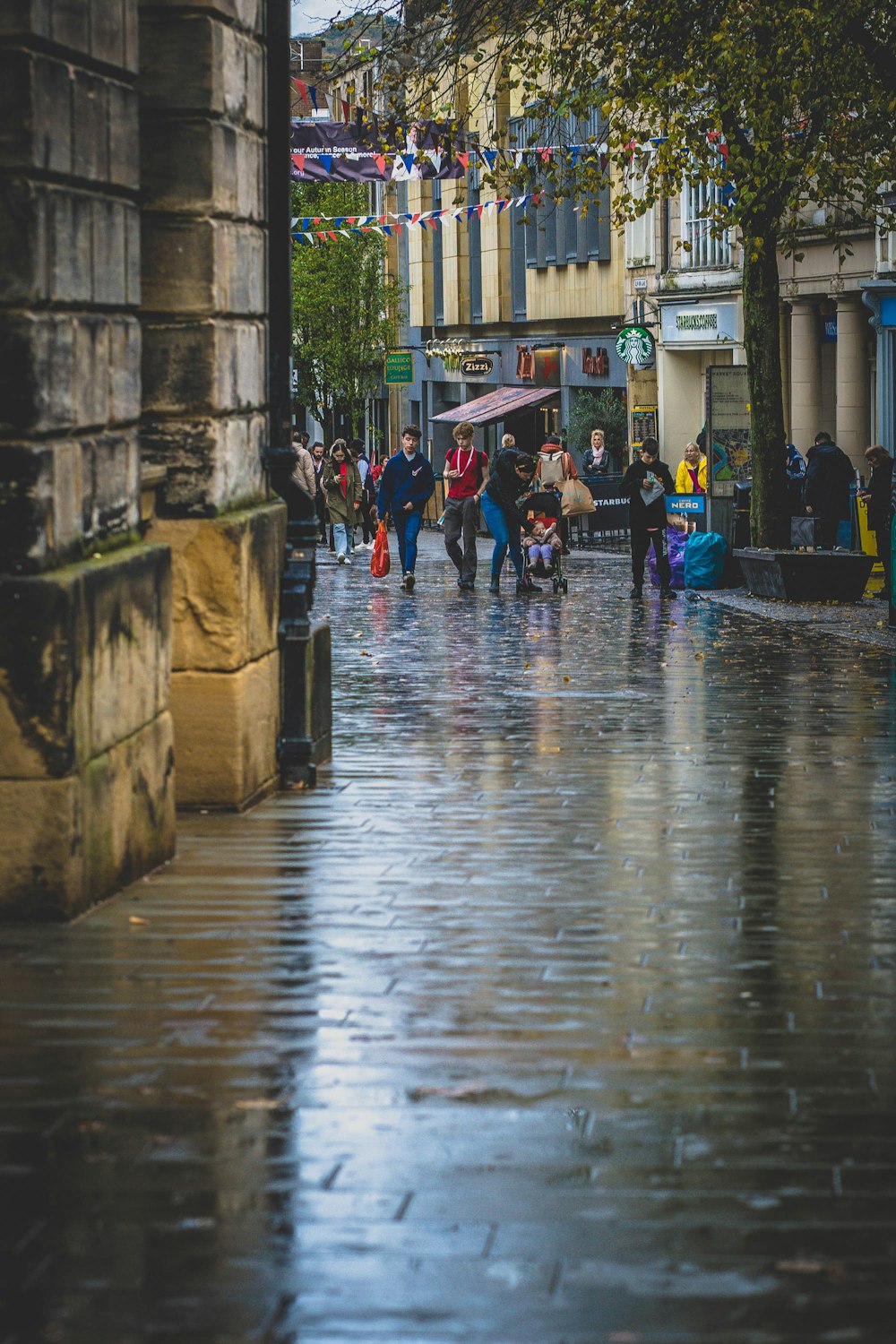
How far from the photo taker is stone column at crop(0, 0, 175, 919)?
7445 mm

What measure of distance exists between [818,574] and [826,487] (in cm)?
391

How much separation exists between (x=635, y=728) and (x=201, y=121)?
467 centimetres

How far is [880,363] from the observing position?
2905 cm

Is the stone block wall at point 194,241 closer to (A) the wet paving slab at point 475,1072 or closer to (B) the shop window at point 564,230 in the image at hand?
(A) the wet paving slab at point 475,1072

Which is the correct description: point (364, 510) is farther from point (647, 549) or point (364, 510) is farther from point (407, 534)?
point (647, 549)

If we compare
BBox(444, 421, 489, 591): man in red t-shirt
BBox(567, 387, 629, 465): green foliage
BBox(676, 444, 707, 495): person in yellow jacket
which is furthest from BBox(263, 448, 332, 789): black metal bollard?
BBox(567, 387, 629, 465): green foliage

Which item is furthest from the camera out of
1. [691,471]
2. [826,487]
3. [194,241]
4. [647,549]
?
[691,471]

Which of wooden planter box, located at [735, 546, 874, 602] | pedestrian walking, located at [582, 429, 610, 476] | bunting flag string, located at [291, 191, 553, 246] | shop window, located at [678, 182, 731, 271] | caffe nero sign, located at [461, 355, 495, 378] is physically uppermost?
bunting flag string, located at [291, 191, 553, 246]

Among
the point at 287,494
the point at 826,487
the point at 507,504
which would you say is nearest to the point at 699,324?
the point at 826,487

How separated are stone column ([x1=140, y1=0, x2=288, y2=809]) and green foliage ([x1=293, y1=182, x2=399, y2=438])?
51.4 meters

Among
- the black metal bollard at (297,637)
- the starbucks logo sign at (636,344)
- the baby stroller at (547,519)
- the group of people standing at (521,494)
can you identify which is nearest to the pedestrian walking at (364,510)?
the starbucks logo sign at (636,344)

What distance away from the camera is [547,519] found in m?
26.9

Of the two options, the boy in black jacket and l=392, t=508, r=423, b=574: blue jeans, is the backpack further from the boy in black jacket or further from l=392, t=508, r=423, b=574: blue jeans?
the boy in black jacket

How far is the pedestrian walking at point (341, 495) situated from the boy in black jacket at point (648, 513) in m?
8.96
